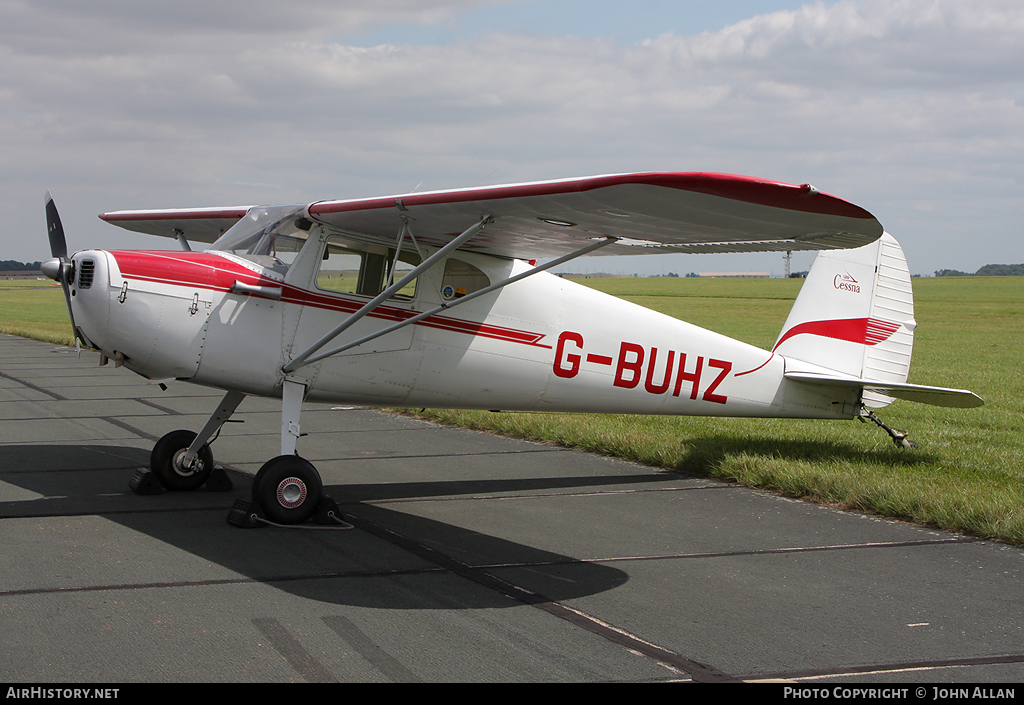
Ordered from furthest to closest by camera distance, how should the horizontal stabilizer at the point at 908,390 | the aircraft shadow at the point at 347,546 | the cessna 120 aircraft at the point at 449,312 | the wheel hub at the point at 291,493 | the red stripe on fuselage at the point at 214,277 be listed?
the horizontal stabilizer at the point at 908,390
the wheel hub at the point at 291,493
the red stripe on fuselage at the point at 214,277
the cessna 120 aircraft at the point at 449,312
the aircraft shadow at the point at 347,546

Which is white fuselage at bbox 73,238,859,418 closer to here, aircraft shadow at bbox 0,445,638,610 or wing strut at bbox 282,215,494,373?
wing strut at bbox 282,215,494,373

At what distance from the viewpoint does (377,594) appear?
16.3 feet

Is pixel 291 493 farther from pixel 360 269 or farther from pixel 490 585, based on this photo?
pixel 490 585

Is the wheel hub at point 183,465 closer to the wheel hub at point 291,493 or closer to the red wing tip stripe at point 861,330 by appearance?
the wheel hub at point 291,493

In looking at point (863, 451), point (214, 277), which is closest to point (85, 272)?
point (214, 277)

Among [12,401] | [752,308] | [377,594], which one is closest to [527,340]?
[377,594]

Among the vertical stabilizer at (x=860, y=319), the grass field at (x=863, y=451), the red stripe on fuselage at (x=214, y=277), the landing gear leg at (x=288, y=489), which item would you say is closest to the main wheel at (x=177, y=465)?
the landing gear leg at (x=288, y=489)

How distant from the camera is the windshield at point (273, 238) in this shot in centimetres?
688

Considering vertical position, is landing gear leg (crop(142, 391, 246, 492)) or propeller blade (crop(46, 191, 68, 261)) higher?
propeller blade (crop(46, 191, 68, 261))

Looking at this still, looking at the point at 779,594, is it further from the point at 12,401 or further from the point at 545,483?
the point at 12,401

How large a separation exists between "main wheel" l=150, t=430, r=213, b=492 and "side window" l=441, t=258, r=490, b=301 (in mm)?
2583

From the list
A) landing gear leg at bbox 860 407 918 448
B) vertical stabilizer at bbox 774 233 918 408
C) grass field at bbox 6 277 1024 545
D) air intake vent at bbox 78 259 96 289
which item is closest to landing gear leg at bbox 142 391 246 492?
air intake vent at bbox 78 259 96 289

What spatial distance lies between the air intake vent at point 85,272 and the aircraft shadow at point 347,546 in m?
1.77

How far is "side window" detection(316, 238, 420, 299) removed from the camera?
6930 millimetres
